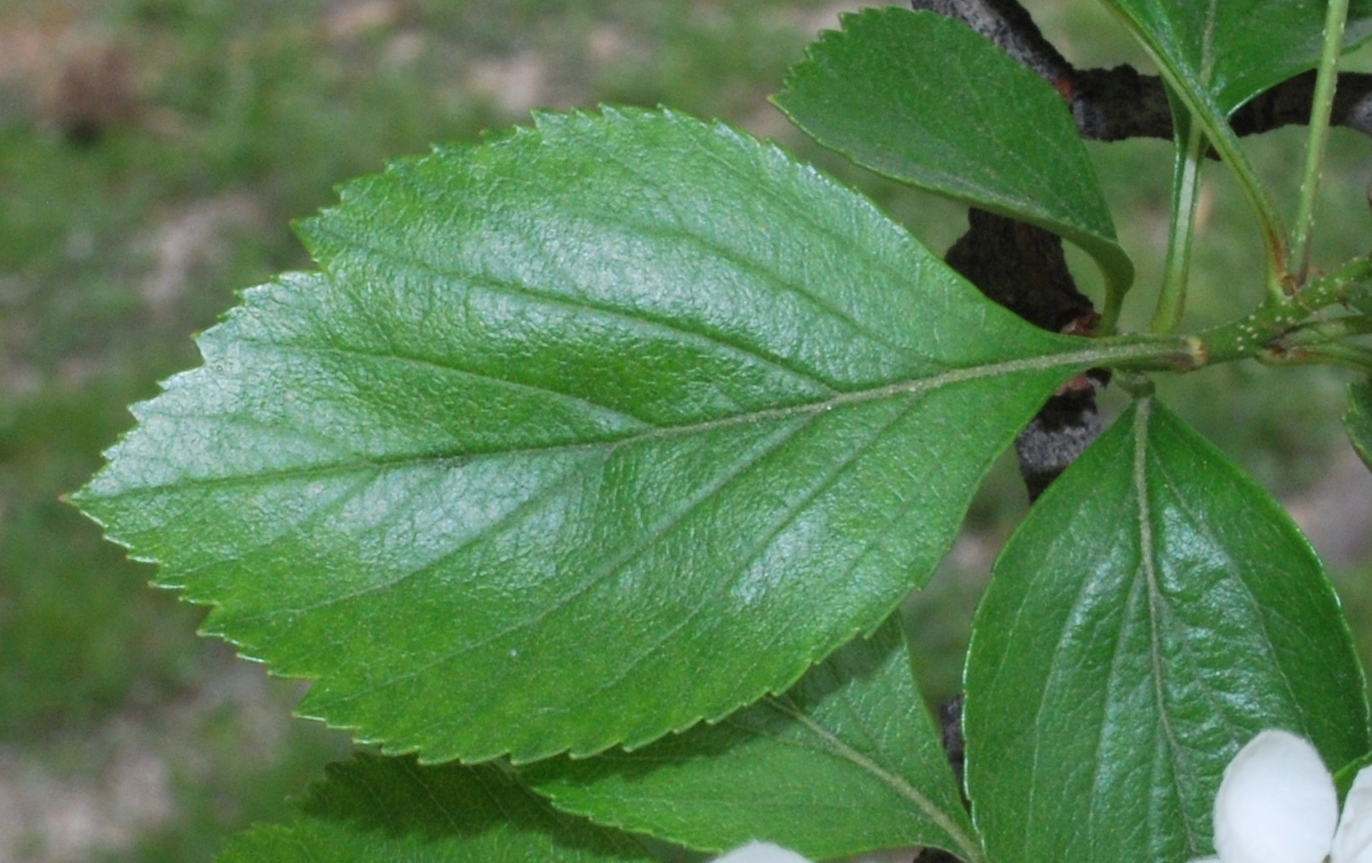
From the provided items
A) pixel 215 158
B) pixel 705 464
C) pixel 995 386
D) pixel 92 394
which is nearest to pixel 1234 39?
pixel 995 386

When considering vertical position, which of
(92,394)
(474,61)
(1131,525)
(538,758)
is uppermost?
(474,61)

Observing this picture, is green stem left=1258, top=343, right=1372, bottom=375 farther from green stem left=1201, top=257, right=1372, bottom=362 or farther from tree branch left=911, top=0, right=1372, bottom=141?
tree branch left=911, top=0, right=1372, bottom=141

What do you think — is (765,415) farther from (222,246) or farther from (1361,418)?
Result: (222,246)

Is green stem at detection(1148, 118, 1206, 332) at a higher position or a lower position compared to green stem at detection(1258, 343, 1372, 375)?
higher

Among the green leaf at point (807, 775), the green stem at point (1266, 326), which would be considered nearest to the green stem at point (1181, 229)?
the green stem at point (1266, 326)

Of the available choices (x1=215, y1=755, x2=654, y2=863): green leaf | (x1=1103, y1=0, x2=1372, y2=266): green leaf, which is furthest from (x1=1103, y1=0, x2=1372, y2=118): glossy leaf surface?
(x1=215, y1=755, x2=654, y2=863): green leaf

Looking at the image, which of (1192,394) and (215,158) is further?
(215,158)

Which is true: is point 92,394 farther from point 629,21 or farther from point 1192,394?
point 1192,394
